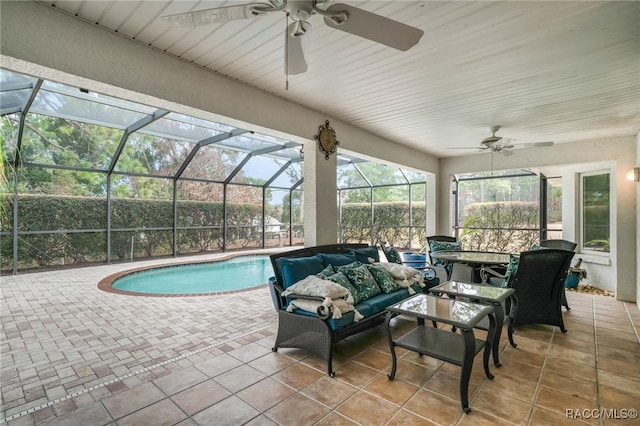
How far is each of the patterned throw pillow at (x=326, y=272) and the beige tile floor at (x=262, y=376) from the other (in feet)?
2.56

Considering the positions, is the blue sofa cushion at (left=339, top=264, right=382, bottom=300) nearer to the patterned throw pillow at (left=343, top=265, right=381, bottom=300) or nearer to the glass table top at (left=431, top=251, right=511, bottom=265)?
the patterned throw pillow at (left=343, top=265, right=381, bottom=300)

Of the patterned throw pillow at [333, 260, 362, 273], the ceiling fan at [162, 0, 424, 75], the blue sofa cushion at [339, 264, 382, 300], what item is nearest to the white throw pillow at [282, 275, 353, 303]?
the blue sofa cushion at [339, 264, 382, 300]

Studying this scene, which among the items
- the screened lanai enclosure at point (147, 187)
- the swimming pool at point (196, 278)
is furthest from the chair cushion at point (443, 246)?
the swimming pool at point (196, 278)

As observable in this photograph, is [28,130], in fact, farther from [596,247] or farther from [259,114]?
[596,247]

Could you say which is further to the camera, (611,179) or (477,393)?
(611,179)

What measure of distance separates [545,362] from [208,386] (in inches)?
125

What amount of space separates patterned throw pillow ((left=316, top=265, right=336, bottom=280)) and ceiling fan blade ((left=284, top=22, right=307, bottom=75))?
6.69 ft

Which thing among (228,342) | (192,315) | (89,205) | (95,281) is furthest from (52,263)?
(228,342)

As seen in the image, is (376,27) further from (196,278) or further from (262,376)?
(196,278)

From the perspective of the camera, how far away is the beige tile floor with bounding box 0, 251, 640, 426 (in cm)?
222

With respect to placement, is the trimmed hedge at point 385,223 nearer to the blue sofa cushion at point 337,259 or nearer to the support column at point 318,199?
the support column at point 318,199

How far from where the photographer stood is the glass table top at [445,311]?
8.22ft

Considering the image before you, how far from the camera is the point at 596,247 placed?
646cm

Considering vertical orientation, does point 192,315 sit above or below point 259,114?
below
